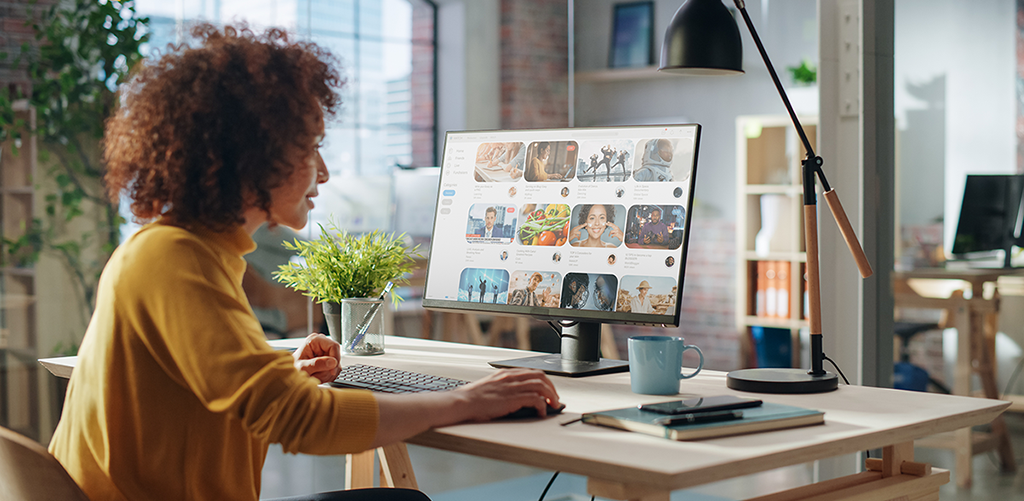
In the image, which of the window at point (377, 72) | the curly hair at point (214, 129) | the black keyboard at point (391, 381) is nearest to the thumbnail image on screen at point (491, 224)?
the black keyboard at point (391, 381)

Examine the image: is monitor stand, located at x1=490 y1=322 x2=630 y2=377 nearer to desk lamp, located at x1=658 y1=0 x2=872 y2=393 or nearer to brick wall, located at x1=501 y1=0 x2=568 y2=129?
desk lamp, located at x1=658 y1=0 x2=872 y2=393

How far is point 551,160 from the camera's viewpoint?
70.0 inches

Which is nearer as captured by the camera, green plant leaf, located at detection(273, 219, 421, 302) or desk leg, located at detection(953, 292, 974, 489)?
green plant leaf, located at detection(273, 219, 421, 302)

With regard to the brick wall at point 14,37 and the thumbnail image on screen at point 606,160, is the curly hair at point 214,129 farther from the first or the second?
the brick wall at point 14,37

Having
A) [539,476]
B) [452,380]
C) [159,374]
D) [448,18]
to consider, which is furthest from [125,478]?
[448,18]

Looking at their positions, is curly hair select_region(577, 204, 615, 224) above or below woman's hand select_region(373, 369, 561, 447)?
above

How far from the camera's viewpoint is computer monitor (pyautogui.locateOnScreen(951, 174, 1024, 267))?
2.65 meters

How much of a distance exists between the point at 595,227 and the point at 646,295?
160 mm

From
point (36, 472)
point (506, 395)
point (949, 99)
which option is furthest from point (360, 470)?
point (949, 99)

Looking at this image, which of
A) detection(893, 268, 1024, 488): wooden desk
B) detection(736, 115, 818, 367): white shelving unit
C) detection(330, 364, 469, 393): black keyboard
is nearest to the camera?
detection(330, 364, 469, 393): black keyboard

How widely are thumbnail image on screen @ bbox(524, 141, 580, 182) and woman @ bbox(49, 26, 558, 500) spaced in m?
0.57

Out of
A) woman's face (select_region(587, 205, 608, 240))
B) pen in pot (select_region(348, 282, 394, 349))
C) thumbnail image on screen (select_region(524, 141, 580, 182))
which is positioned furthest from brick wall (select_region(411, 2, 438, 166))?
woman's face (select_region(587, 205, 608, 240))

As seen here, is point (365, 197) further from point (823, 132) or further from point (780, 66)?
point (823, 132)

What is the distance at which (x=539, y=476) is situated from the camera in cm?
397
